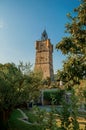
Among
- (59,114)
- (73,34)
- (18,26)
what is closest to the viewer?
(59,114)

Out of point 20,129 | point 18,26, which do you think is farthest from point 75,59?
point 18,26

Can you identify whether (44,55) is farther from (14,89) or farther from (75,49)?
(75,49)

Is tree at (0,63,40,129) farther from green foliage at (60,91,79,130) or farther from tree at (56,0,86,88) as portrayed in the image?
green foliage at (60,91,79,130)

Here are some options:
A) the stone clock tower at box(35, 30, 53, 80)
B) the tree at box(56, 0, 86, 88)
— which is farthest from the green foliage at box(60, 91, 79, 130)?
the stone clock tower at box(35, 30, 53, 80)

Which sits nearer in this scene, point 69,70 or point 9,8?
point 69,70

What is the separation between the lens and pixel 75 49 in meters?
15.3

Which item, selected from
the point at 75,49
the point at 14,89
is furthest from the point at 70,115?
the point at 14,89

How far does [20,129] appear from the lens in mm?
15914

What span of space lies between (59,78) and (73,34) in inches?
133

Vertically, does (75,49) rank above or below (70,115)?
above

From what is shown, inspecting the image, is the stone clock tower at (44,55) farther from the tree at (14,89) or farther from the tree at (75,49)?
the tree at (75,49)

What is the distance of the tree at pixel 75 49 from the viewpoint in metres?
14.3

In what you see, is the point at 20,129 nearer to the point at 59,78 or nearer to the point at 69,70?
the point at 59,78

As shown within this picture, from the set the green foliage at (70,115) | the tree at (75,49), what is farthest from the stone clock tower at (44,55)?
the green foliage at (70,115)
